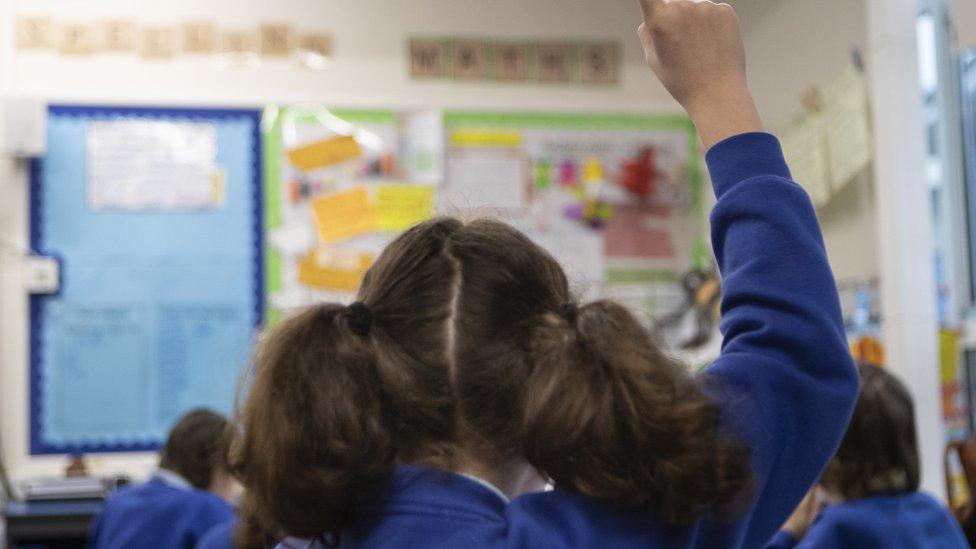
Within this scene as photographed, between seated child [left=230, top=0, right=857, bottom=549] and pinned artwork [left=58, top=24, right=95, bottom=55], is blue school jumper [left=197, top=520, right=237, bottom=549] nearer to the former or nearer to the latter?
seated child [left=230, top=0, right=857, bottom=549]

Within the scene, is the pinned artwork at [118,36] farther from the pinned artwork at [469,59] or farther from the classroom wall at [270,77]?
the pinned artwork at [469,59]

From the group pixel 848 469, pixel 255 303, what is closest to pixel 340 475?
pixel 848 469

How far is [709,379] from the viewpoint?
1.85ft

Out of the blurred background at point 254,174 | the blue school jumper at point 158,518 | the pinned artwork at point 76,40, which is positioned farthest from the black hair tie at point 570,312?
the pinned artwork at point 76,40

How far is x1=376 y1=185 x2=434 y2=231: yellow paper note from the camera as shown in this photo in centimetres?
311

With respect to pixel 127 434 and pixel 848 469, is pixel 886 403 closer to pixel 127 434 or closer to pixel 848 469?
pixel 848 469

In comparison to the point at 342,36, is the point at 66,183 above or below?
below

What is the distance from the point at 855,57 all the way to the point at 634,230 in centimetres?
101

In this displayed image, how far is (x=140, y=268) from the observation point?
299 centimetres

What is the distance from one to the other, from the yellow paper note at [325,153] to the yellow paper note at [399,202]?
127 mm

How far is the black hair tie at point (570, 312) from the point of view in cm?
60

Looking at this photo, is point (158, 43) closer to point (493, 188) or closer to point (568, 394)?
point (493, 188)

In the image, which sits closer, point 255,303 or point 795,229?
point 795,229

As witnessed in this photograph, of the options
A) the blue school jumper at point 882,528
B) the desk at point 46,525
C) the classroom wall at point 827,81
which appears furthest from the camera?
the desk at point 46,525
